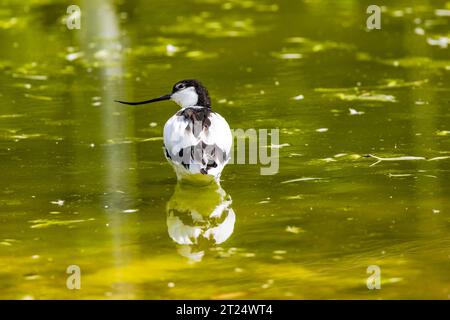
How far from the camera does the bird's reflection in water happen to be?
680cm

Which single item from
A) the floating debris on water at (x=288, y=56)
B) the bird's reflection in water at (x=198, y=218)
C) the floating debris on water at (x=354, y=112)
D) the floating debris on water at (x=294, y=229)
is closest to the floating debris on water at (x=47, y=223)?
the bird's reflection in water at (x=198, y=218)

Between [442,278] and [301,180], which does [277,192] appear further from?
[442,278]

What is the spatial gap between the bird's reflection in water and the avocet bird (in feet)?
0.43

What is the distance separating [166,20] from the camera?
49.5ft

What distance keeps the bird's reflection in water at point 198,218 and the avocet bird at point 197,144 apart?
0.13 meters

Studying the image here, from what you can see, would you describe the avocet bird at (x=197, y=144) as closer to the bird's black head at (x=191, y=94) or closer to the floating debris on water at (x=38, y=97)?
the bird's black head at (x=191, y=94)

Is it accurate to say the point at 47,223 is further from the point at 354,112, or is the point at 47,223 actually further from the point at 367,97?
the point at 367,97

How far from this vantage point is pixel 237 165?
27.8ft

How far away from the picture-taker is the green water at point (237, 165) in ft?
20.6

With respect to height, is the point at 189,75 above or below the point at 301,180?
above

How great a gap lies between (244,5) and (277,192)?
894 centimetres

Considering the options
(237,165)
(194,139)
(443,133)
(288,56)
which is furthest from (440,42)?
(194,139)

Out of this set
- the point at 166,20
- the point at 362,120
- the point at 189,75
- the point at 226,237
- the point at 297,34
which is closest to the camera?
the point at 226,237

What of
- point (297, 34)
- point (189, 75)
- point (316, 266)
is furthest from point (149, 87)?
point (316, 266)
